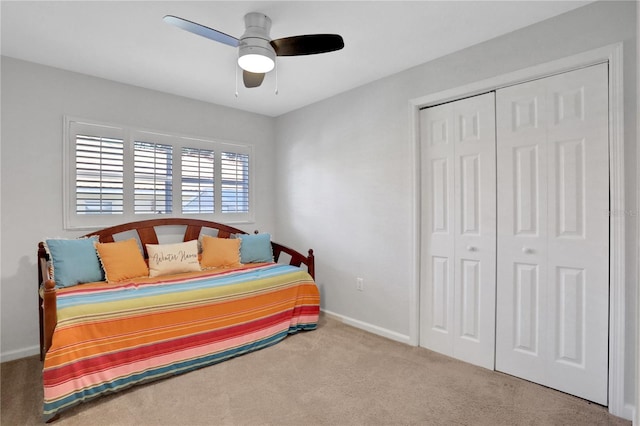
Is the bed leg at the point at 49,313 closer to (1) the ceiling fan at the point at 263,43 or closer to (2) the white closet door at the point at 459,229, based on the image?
(1) the ceiling fan at the point at 263,43

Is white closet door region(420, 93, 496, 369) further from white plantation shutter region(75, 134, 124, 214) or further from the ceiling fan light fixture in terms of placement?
white plantation shutter region(75, 134, 124, 214)

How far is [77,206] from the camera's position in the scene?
2986 mm

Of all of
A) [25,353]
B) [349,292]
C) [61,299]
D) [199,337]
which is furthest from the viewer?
[349,292]

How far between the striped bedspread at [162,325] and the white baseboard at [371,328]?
1.52ft

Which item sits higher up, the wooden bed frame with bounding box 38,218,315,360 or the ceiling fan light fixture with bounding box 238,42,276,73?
the ceiling fan light fixture with bounding box 238,42,276,73

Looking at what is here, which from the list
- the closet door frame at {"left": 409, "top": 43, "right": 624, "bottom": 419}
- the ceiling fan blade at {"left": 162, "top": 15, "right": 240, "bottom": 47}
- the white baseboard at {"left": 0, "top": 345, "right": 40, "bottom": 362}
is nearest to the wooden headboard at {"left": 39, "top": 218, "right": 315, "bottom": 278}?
the white baseboard at {"left": 0, "top": 345, "right": 40, "bottom": 362}

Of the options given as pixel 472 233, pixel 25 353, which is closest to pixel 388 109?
pixel 472 233

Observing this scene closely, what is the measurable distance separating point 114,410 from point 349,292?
2.24 meters

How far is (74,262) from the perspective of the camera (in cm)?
261

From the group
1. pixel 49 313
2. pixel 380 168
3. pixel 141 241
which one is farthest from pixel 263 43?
pixel 141 241

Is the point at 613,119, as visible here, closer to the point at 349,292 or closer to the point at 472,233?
the point at 472,233

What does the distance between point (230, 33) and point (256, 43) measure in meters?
0.48

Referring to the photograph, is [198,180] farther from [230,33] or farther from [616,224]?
[616,224]

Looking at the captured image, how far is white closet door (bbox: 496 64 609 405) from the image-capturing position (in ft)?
6.60
